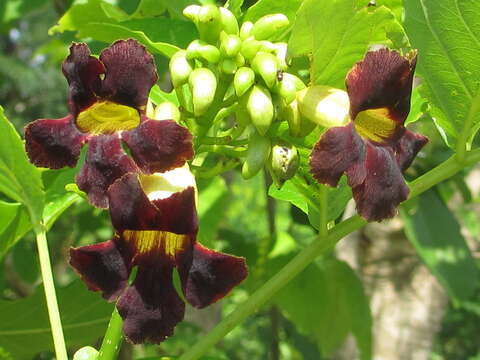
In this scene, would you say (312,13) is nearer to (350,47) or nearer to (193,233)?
(350,47)

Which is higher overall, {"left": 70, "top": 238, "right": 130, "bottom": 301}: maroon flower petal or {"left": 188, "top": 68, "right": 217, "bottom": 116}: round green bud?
{"left": 188, "top": 68, "right": 217, "bottom": 116}: round green bud

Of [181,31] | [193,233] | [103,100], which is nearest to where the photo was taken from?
[193,233]

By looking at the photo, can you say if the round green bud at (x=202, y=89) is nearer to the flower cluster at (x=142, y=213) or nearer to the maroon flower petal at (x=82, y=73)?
Answer: the flower cluster at (x=142, y=213)

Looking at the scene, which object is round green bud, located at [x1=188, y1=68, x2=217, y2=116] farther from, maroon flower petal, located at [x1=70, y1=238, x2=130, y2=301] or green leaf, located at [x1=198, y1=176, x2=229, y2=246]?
green leaf, located at [x1=198, y1=176, x2=229, y2=246]

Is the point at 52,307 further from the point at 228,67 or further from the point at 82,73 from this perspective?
the point at 228,67

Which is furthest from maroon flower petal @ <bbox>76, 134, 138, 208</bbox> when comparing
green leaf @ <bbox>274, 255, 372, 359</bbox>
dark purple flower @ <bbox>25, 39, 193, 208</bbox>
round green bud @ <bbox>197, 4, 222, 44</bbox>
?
green leaf @ <bbox>274, 255, 372, 359</bbox>

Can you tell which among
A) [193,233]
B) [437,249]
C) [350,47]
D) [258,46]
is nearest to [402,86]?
[350,47]

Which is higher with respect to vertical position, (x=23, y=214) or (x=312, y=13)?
(x=312, y=13)
